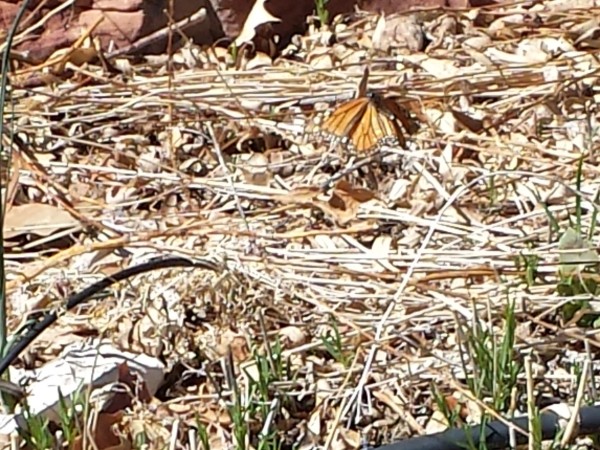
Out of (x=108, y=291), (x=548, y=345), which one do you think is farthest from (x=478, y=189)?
(x=108, y=291)

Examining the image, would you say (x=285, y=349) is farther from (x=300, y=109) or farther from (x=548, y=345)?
(x=300, y=109)

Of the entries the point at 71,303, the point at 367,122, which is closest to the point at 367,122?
the point at 367,122

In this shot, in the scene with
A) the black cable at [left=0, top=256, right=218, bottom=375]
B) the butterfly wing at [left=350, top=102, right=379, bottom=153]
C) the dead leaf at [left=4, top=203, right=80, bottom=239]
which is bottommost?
the dead leaf at [left=4, top=203, right=80, bottom=239]

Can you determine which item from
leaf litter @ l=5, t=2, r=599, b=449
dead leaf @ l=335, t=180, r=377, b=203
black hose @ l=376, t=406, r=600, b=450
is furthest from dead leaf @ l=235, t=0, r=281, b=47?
black hose @ l=376, t=406, r=600, b=450

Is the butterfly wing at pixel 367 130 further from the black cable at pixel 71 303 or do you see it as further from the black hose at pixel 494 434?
the black hose at pixel 494 434

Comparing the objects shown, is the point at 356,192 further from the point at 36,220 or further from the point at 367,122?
the point at 36,220

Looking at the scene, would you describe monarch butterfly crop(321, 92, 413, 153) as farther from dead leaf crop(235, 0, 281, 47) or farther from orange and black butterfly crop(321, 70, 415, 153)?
dead leaf crop(235, 0, 281, 47)
